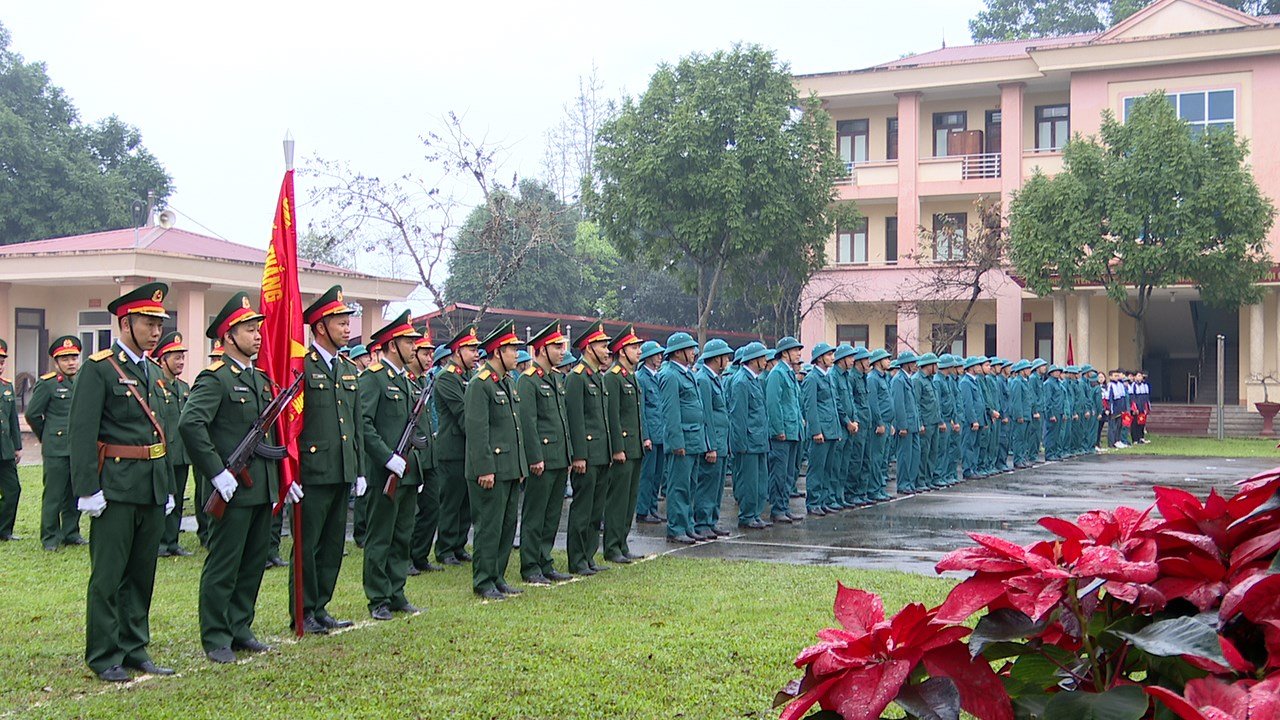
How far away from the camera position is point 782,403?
43.3 ft

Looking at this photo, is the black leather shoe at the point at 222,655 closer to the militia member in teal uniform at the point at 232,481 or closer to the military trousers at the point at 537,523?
the militia member in teal uniform at the point at 232,481

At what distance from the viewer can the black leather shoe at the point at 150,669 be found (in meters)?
6.12

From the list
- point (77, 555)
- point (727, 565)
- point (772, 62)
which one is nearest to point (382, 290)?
point (772, 62)

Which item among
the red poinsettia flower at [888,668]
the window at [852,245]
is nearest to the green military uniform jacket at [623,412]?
the red poinsettia flower at [888,668]

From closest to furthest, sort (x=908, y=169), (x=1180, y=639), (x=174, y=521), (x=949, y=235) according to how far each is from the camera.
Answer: (x=1180, y=639), (x=174, y=521), (x=949, y=235), (x=908, y=169)

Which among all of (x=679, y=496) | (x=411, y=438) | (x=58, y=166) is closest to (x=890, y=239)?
(x=58, y=166)

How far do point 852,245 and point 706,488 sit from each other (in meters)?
28.9

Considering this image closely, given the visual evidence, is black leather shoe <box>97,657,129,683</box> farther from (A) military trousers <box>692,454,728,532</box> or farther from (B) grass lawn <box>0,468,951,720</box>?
(A) military trousers <box>692,454,728,532</box>

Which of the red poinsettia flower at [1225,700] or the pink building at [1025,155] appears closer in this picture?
the red poinsettia flower at [1225,700]

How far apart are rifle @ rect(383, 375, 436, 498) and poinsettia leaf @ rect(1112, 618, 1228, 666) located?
655cm

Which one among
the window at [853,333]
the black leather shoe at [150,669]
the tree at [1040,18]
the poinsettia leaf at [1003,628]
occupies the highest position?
the tree at [1040,18]

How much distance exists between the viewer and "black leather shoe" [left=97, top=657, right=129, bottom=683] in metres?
5.95

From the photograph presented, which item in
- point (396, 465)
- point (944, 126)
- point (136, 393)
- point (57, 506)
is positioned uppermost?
point (944, 126)

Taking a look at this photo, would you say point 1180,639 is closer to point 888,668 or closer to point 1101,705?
point 1101,705
